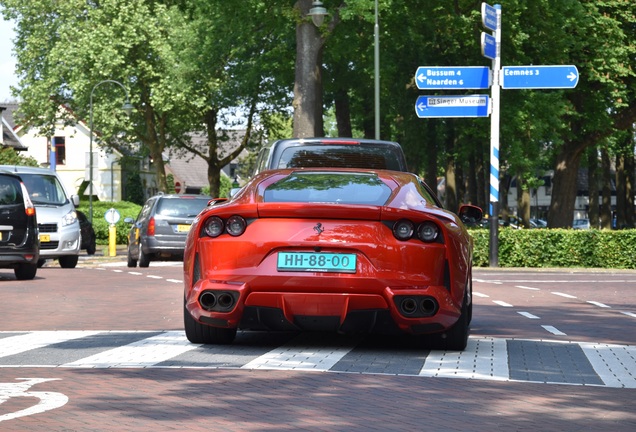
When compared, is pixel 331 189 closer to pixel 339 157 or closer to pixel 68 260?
pixel 339 157

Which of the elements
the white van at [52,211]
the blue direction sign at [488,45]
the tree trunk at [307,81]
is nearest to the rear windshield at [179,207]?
the white van at [52,211]

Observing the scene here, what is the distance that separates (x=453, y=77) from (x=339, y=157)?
17.0 m

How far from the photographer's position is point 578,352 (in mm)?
9711

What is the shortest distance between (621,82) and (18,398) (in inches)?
1378

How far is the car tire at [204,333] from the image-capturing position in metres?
9.57

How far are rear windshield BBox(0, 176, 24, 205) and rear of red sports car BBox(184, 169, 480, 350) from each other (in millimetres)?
11611

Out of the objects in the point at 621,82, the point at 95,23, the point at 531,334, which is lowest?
the point at 531,334

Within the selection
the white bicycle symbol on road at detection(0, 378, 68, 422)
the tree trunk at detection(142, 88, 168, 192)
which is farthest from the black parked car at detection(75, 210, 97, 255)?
the white bicycle symbol on road at detection(0, 378, 68, 422)

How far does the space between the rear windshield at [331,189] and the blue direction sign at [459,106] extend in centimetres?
2037

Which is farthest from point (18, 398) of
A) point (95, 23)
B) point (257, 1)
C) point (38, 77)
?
point (38, 77)

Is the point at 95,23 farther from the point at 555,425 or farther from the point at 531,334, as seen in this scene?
the point at 555,425

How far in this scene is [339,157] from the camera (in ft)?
43.2

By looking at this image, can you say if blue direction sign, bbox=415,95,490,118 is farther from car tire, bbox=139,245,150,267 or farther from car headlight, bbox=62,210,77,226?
car headlight, bbox=62,210,77,226

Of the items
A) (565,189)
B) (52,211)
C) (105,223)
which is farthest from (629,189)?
(52,211)
